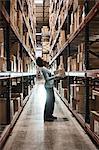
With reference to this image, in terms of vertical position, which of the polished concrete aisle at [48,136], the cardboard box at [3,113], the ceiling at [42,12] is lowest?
the polished concrete aisle at [48,136]

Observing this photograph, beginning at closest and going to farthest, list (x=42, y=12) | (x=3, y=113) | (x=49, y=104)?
(x=3, y=113)
(x=49, y=104)
(x=42, y=12)

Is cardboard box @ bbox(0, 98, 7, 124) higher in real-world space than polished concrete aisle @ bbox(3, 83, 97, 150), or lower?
higher

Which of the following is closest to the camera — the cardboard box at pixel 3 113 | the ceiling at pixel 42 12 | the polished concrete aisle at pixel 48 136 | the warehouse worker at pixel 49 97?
the polished concrete aisle at pixel 48 136

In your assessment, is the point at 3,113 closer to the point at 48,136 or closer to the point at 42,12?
the point at 48,136

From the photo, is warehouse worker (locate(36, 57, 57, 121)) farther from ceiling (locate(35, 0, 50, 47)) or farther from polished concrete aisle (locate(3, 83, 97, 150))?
ceiling (locate(35, 0, 50, 47))

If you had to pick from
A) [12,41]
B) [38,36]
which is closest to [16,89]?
[12,41]

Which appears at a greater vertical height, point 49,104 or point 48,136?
point 49,104

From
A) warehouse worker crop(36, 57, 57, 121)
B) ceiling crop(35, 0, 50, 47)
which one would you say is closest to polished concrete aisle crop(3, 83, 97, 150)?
warehouse worker crop(36, 57, 57, 121)

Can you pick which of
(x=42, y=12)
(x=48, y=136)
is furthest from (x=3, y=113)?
(x=42, y=12)

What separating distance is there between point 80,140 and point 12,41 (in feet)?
A: 14.0

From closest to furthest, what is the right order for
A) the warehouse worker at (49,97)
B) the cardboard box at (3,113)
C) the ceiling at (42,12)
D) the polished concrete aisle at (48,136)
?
the polished concrete aisle at (48,136)
the cardboard box at (3,113)
the warehouse worker at (49,97)
the ceiling at (42,12)

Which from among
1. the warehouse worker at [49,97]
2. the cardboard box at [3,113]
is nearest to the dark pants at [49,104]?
the warehouse worker at [49,97]

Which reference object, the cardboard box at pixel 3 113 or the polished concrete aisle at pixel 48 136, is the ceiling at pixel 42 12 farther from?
the cardboard box at pixel 3 113

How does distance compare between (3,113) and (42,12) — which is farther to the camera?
(42,12)
